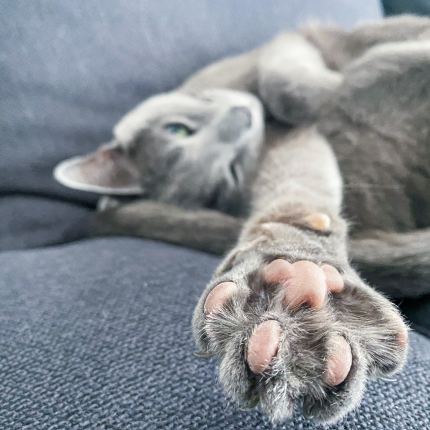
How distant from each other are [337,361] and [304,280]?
97 mm

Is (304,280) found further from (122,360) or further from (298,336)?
(122,360)

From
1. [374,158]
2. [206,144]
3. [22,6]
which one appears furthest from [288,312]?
[22,6]

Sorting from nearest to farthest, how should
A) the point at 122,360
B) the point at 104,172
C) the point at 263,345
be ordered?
the point at 263,345, the point at 122,360, the point at 104,172

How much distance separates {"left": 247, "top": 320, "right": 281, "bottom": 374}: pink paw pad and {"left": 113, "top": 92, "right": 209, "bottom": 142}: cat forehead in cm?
87

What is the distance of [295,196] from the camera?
75 centimetres

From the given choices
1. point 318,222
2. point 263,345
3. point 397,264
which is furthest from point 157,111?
point 263,345

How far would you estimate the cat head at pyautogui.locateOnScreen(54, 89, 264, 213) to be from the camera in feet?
3.32

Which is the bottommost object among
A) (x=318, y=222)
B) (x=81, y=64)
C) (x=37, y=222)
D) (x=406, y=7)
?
(x=37, y=222)

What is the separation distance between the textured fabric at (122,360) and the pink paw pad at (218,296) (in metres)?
0.13

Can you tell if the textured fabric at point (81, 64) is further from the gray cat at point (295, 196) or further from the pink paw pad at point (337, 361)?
the pink paw pad at point (337, 361)

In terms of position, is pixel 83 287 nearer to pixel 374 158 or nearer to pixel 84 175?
pixel 84 175

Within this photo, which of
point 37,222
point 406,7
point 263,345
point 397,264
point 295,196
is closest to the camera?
point 263,345

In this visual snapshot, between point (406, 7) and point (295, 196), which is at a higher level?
point (406, 7)

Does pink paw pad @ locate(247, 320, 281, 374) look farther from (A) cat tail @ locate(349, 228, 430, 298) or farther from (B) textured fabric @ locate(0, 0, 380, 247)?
(B) textured fabric @ locate(0, 0, 380, 247)
